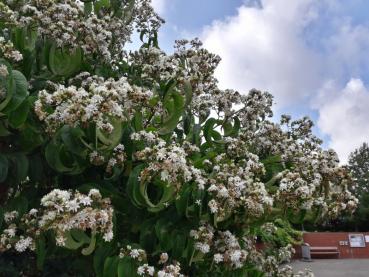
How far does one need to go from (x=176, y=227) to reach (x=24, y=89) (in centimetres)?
111

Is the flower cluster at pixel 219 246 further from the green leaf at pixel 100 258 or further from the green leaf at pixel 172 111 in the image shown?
the green leaf at pixel 172 111

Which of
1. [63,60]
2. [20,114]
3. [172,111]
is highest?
[63,60]

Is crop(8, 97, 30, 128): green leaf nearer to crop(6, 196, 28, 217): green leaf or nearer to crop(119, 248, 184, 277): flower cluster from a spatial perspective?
crop(6, 196, 28, 217): green leaf

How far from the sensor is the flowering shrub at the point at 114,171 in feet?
7.18

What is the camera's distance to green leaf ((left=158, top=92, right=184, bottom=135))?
2.80 meters

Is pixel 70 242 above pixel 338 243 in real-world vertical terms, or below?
below

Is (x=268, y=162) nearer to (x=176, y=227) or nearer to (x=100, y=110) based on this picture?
(x=176, y=227)

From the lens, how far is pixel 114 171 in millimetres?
2566

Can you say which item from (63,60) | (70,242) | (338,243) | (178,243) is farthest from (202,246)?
(338,243)

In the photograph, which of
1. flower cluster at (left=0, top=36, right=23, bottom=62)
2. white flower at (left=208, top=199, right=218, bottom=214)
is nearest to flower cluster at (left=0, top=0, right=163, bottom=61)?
flower cluster at (left=0, top=36, right=23, bottom=62)

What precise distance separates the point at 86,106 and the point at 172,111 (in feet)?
2.68

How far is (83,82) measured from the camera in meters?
2.80

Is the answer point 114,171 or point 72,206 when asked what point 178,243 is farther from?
point 72,206

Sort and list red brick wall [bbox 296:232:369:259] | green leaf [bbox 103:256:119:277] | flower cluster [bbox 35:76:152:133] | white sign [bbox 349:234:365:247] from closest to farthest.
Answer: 1. flower cluster [bbox 35:76:152:133]
2. green leaf [bbox 103:256:119:277]
3. red brick wall [bbox 296:232:369:259]
4. white sign [bbox 349:234:365:247]
